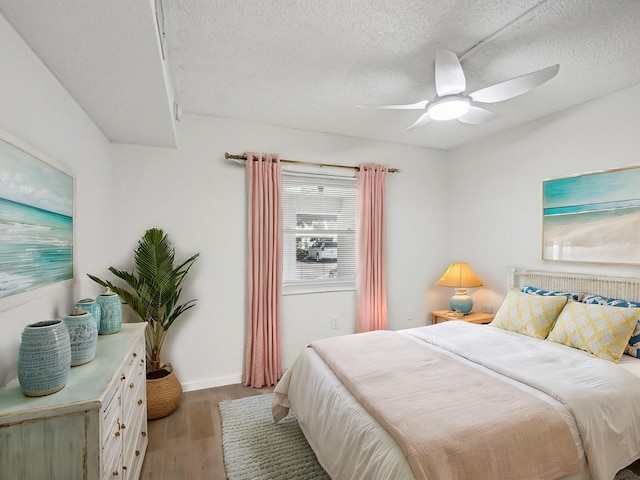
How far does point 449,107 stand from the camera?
2.14 meters

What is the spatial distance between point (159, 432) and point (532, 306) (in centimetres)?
314

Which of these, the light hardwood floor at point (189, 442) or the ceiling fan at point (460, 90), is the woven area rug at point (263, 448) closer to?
the light hardwood floor at point (189, 442)

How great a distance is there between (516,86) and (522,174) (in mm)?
1774

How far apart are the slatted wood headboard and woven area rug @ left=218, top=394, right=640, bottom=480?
1.27 meters

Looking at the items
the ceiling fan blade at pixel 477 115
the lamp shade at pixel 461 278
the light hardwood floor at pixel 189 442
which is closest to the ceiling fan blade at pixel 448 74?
the ceiling fan blade at pixel 477 115

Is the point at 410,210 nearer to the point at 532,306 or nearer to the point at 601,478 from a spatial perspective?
the point at 532,306

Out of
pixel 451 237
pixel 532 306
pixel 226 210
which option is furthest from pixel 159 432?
pixel 451 237

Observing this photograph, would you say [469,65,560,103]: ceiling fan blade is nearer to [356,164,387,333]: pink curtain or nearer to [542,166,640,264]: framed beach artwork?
[542,166,640,264]: framed beach artwork

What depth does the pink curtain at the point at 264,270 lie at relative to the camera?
320 cm

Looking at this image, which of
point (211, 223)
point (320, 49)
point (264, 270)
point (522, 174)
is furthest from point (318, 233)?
point (522, 174)

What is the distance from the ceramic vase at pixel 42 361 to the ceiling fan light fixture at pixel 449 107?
7.71ft

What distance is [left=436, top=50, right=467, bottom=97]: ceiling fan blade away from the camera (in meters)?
1.79

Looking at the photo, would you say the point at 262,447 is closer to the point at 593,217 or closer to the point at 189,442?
the point at 189,442

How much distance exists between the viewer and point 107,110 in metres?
2.21
